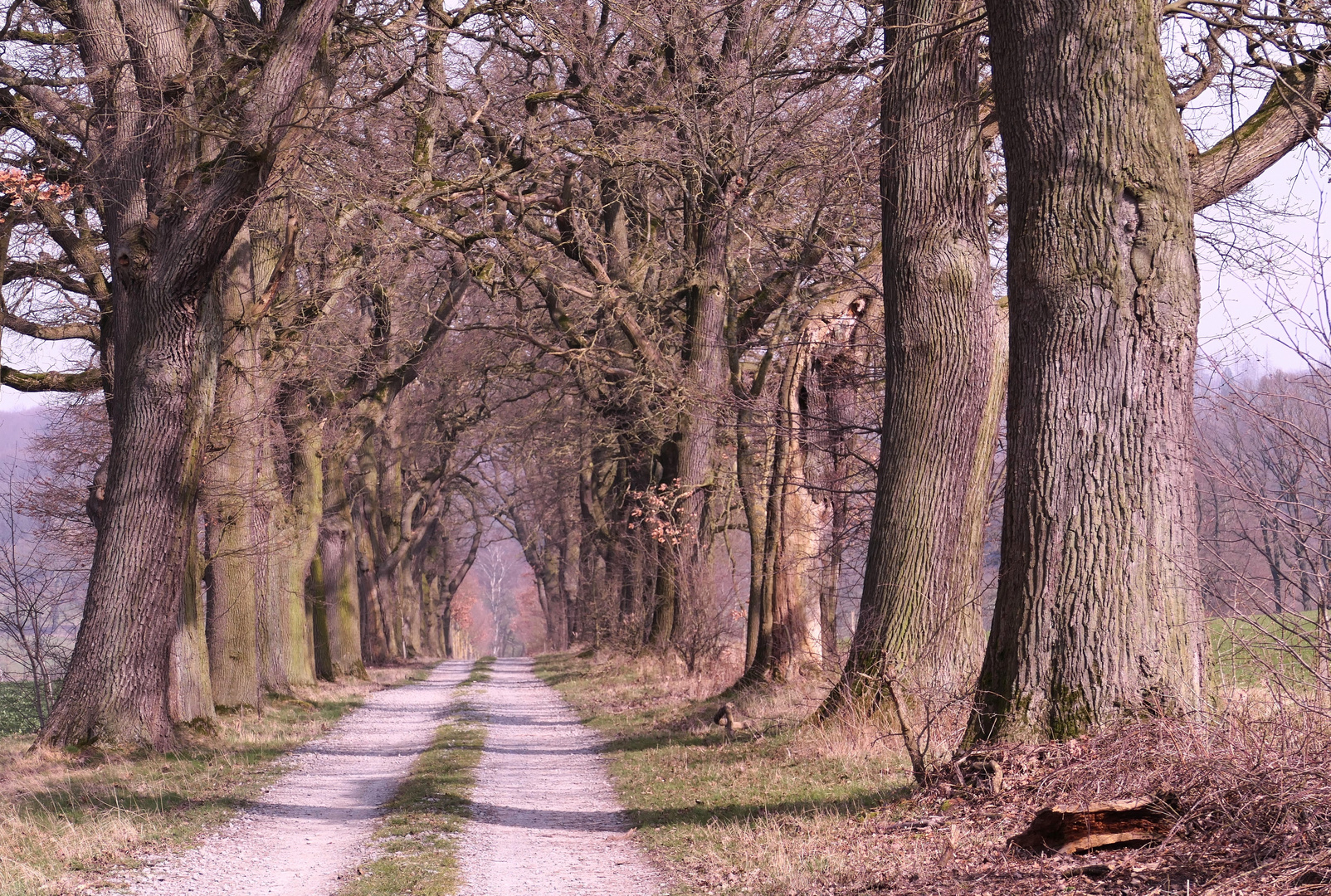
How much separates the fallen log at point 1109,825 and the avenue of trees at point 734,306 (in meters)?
0.98

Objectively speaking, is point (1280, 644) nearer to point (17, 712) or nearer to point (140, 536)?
point (140, 536)

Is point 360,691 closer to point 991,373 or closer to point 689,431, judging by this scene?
point 689,431

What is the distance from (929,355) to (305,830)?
243 inches

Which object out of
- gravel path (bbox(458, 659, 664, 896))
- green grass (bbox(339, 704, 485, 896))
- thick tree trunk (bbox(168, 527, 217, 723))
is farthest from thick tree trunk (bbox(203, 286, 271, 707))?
green grass (bbox(339, 704, 485, 896))

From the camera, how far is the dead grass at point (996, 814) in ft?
14.6

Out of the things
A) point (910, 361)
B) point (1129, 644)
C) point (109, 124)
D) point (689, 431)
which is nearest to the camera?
point (1129, 644)

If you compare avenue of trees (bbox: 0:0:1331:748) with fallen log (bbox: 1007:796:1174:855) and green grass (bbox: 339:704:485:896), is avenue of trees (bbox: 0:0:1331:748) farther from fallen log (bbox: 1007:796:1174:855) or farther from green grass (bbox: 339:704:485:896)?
green grass (bbox: 339:704:485:896)

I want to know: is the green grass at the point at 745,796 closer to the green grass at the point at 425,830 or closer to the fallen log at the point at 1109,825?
the fallen log at the point at 1109,825

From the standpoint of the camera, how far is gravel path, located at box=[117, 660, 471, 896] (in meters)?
6.66

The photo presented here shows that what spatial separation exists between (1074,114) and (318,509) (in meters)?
17.6

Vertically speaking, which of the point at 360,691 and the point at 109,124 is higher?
the point at 109,124

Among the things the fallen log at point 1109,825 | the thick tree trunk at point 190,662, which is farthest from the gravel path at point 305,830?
the fallen log at point 1109,825

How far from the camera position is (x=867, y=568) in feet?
31.9

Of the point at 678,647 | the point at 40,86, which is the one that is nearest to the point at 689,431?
the point at 678,647
